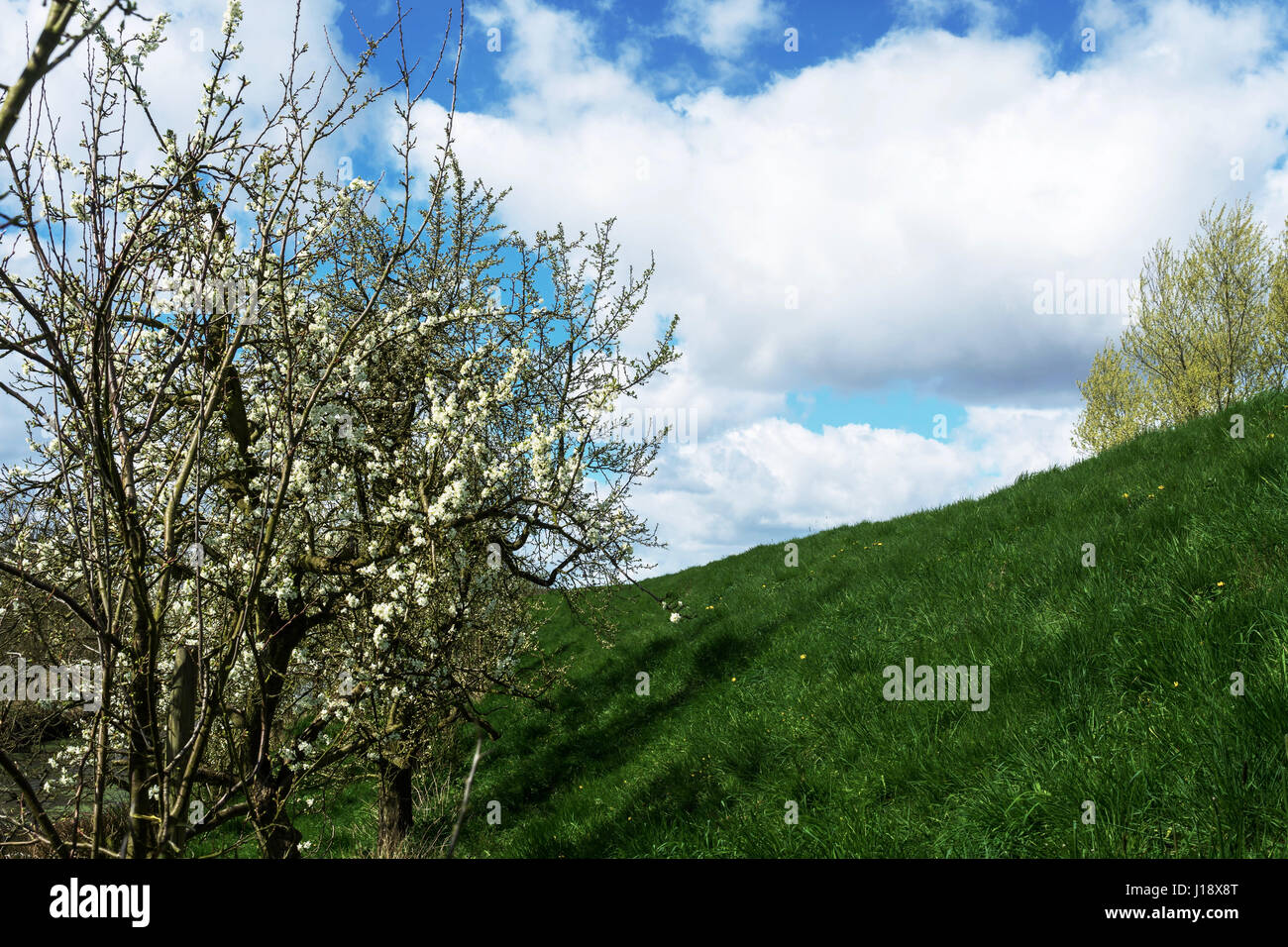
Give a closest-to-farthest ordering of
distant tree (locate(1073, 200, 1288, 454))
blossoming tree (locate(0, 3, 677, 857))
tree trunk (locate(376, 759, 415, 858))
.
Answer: blossoming tree (locate(0, 3, 677, 857)) < tree trunk (locate(376, 759, 415, 858)) < distant tree (locate(1073, 200, 1288, 454))

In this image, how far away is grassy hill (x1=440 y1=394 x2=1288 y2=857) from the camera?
369 centimetres

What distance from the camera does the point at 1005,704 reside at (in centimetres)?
496

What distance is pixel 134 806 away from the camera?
8.56 ft

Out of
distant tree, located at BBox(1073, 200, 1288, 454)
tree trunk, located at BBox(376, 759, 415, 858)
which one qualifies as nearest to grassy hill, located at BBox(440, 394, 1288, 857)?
tree trunk, located at BBox(376, 759, 415, 858)

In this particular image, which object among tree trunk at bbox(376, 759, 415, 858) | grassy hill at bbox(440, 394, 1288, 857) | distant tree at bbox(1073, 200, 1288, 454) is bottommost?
tree trunk at bbox(376, 759, 415, 858)

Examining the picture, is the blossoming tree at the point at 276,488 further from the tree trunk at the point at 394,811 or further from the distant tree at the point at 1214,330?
the distant tree at the point at 1214,330

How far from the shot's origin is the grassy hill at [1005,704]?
3691 mm

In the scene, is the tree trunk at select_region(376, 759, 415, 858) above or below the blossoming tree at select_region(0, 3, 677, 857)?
below

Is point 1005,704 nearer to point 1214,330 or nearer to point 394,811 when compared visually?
point 394,811

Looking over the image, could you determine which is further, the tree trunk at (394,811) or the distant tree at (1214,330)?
the distant tree at (1214,330)

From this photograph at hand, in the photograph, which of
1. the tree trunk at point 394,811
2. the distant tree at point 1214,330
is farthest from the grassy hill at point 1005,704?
the distant tree at point 1214,330

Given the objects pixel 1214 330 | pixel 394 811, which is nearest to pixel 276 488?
pixel 394 811

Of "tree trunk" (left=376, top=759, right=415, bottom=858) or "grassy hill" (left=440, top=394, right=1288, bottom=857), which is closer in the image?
"grassy hill" (left=440, top=394, right=1288, bottom=857)

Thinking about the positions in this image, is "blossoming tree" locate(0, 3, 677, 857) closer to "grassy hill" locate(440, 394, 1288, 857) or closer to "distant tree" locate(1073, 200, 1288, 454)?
"grassy hill" locate(440, 394, 1288, 857)
